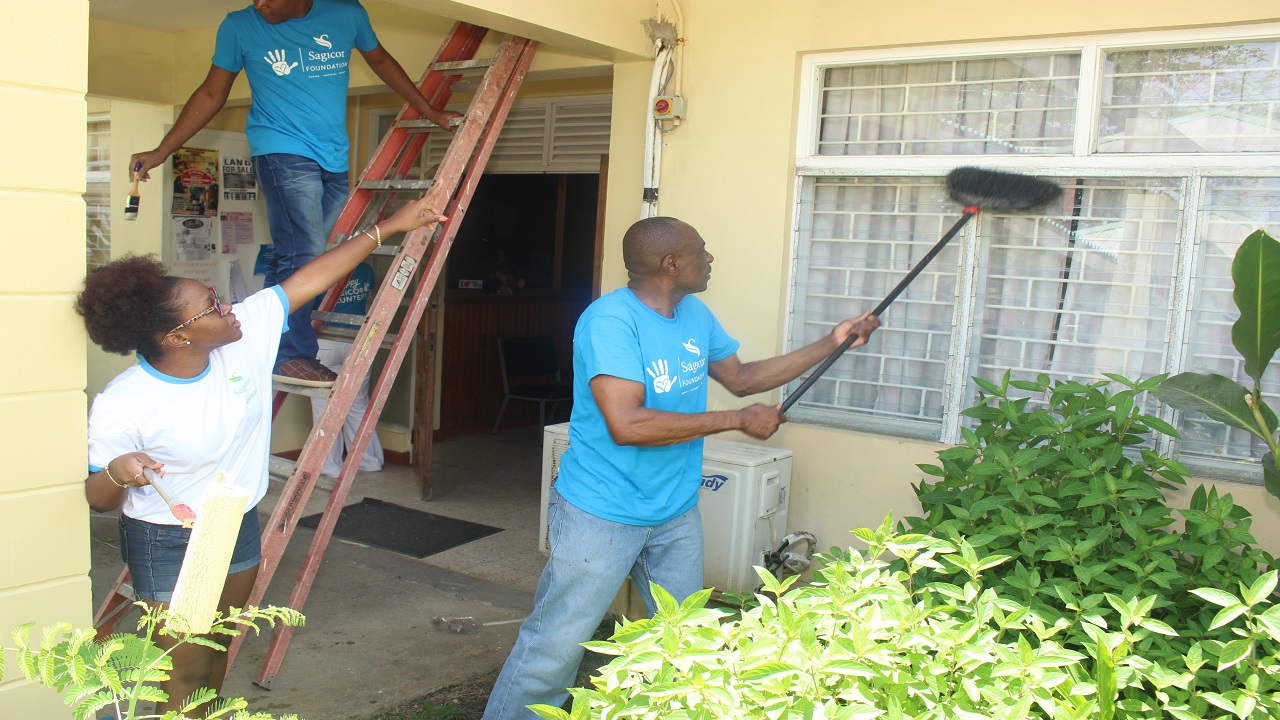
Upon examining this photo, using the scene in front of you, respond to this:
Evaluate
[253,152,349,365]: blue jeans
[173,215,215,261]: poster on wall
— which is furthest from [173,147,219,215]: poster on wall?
[253,152,349,365]: blue jeans

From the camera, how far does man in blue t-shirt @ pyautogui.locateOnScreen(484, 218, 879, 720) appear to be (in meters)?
3.14

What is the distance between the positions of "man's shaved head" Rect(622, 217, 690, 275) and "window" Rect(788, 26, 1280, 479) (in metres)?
1.60

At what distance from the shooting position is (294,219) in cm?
443

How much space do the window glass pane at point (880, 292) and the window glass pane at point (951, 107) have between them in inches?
7.4

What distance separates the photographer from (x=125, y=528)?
2939 millimetres

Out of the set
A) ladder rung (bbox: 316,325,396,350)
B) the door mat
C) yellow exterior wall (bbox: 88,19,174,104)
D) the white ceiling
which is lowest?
the door mat

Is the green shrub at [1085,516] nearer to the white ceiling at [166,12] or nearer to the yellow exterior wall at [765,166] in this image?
the yellow exterior wall at [765,166]

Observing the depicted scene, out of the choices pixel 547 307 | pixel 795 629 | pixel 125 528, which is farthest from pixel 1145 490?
pixel 547 307

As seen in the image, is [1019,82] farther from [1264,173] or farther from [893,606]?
[893,606]

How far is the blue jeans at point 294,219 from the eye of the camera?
4.39 m

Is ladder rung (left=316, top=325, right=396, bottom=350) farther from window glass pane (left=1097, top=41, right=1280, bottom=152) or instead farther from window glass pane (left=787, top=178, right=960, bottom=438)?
window glass pane (left=1097, top=41, right=1280, bottom=152)

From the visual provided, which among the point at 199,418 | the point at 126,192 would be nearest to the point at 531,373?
the point at 126,192

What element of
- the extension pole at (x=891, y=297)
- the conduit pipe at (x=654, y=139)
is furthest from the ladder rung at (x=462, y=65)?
the extension pole at (x=891, y=297)

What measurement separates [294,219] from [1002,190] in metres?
3.07
